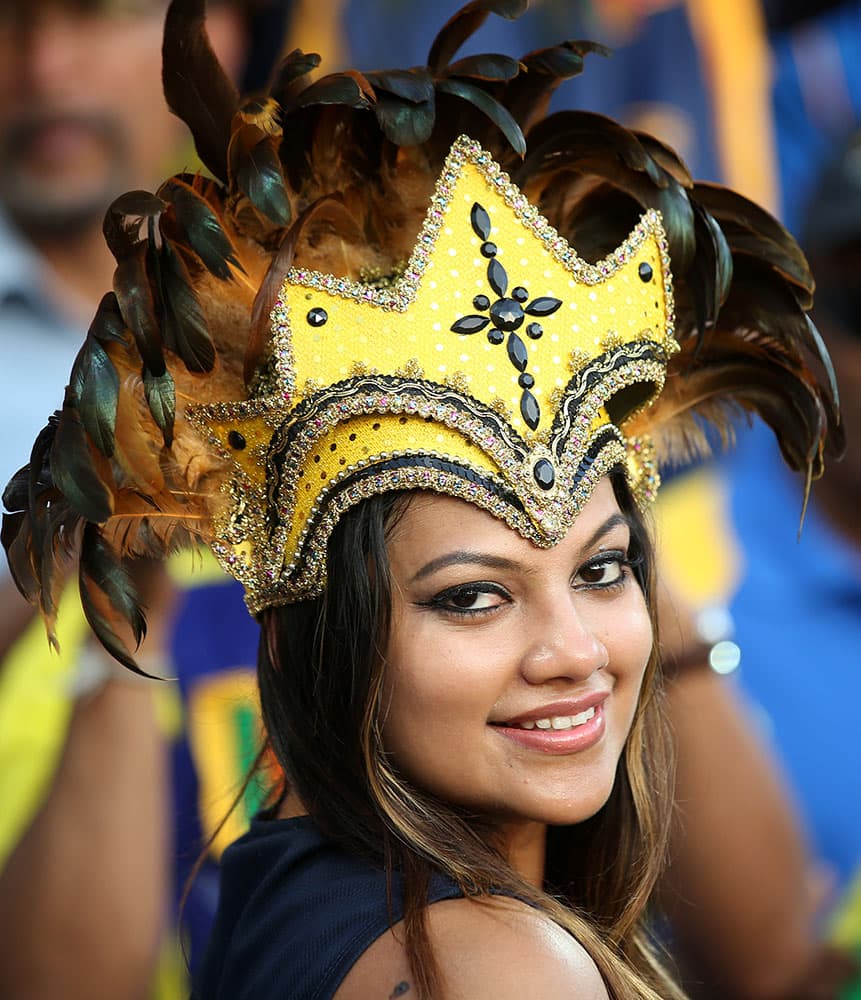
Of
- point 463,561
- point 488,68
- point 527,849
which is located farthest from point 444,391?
point 527,849

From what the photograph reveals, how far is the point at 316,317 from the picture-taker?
191cm

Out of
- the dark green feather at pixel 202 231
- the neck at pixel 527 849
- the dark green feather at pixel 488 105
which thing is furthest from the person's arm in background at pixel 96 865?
the dark green feather at pixel 488 105

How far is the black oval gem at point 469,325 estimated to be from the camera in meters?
1.93

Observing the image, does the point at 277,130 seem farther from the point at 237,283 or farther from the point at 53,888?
the point at 53,888

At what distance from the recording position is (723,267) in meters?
2.10

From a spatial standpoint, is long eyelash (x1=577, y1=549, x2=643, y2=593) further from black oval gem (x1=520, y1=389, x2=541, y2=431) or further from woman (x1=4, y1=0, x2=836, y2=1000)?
black oval gem (x1=520, y1=389, x2=541, y2=431)

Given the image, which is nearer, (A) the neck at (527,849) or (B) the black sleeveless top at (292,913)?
(B) the black sleeveless top at (292,913)

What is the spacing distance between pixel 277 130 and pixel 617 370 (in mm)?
566

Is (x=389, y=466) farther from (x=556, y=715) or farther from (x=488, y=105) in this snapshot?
(x=488, y=105)

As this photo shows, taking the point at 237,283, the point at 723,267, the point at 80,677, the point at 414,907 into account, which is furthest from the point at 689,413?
the point at 80,677

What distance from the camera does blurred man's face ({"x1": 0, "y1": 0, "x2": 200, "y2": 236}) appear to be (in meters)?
4.07

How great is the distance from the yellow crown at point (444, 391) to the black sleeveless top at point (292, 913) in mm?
339

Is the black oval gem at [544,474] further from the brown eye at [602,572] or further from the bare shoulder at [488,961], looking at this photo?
the bare shoulder at [488,961]

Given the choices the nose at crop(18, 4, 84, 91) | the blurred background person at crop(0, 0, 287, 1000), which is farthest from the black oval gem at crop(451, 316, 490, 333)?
the nose at crop(18, 4, 84, 91)
